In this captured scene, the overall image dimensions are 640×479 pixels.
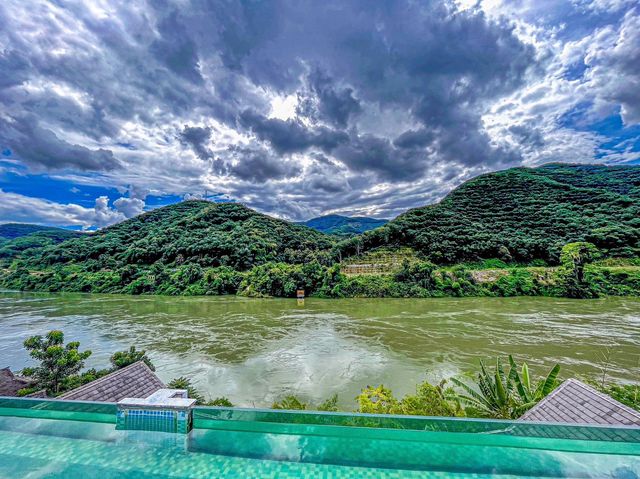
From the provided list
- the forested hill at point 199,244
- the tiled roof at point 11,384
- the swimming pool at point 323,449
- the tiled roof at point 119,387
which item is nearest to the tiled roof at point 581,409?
the swimming pool at point 323,449

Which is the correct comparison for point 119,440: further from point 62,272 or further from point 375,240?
point 62,272

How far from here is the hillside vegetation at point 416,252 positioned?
29672 mm

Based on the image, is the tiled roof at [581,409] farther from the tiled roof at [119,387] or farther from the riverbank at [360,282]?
the riverbank at [360,282]

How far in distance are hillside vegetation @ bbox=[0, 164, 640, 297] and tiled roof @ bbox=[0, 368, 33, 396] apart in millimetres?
24373

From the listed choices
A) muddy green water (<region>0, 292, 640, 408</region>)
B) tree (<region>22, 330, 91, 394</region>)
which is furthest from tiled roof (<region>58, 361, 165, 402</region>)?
muddy green water (<region>0, 292, 640, 408</region>)

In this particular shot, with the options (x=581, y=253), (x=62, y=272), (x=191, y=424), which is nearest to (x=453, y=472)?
(x=191, y=424)

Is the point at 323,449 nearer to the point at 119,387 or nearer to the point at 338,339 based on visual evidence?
the point at 119,387

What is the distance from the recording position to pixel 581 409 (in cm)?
409

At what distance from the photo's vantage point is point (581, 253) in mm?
29703

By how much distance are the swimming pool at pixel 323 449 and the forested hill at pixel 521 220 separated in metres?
40.8

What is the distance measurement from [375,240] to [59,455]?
44842 millimetres

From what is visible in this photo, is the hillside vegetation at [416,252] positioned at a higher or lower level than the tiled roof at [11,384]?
higher

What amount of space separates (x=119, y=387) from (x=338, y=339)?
11501 mm

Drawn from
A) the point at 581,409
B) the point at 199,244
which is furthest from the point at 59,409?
the point at 199,244
